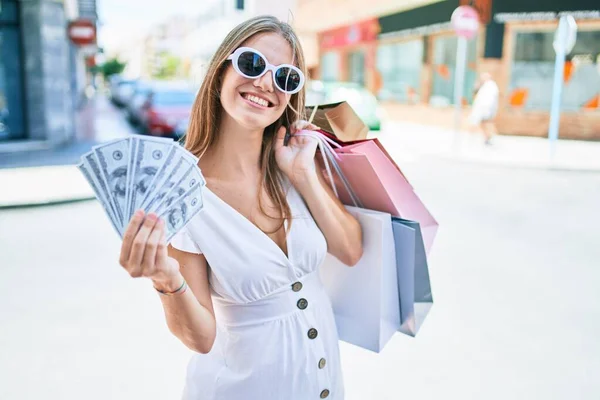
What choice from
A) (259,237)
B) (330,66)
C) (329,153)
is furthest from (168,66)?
(259,237)

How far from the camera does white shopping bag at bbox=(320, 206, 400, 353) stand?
1842mm

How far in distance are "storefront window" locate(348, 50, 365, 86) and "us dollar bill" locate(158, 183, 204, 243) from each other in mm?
26307

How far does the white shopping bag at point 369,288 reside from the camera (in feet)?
6.04

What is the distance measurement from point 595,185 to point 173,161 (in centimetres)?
1059

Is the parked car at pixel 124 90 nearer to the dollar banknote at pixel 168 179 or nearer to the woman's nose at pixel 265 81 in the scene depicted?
the woman's nose at pixel 265 81

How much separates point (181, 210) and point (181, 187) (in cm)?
5

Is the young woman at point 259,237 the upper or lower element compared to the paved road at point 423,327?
upper

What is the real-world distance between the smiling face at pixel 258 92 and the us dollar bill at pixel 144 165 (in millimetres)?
423

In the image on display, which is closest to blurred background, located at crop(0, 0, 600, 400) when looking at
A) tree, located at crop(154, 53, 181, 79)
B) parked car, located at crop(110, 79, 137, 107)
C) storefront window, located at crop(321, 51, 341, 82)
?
parked car, located at crop(110, 79, 137, 107)

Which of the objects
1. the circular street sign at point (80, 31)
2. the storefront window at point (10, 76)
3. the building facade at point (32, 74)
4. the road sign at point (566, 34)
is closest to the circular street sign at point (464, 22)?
the road sign at point (566, 34)

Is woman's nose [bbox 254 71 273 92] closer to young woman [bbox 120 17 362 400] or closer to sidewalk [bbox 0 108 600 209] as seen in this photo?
young woman [bbox 120 17 362 400]

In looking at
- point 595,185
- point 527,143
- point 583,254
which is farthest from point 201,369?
point 527,143

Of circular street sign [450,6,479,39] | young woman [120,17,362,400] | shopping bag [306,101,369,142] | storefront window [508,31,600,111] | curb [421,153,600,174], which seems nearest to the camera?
young woman [120,17,362,400]

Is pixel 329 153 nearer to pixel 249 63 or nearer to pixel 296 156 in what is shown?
pixel 296 156
